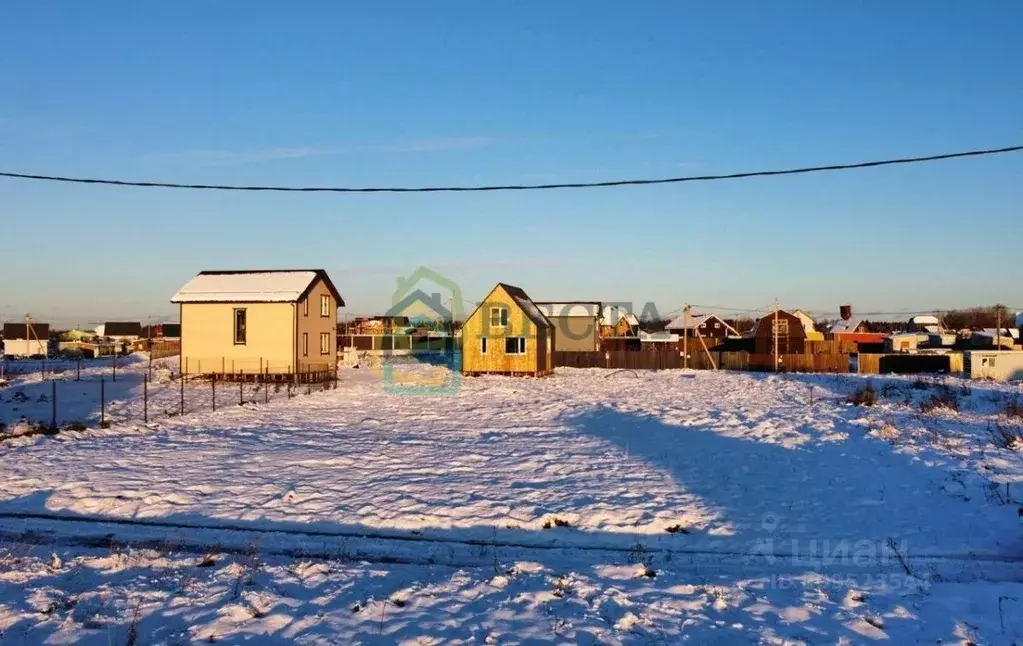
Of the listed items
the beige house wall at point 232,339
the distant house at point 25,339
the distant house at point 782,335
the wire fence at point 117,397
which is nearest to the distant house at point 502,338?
the wire fence at point 117,397

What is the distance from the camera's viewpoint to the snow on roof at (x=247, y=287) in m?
38.8

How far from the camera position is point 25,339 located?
83.8 m

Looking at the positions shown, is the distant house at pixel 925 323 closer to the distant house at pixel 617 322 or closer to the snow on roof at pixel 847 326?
the snow on roof at pixel 847 326

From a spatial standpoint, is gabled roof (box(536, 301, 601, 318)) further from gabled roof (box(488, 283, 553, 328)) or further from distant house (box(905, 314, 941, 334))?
distant house (box(905, 314, 941, 334))

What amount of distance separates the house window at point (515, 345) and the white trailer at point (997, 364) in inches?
→ 1213

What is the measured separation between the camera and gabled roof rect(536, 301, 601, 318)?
65688 millimetres

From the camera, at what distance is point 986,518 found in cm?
1073

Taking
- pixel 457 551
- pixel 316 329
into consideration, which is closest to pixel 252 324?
pixel 316 329

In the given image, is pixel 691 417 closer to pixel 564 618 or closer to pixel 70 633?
pixel 564 618

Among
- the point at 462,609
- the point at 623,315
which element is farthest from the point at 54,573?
the point at 623,315

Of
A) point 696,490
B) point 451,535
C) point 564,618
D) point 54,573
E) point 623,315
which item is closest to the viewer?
point 564,618

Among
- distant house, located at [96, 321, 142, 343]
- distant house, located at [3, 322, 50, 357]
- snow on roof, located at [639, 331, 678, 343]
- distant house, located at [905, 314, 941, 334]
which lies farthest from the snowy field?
distant house, located at [96, 321, 142, 343]

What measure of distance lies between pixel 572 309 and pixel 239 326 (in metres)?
33.8

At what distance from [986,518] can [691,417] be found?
12120mm
